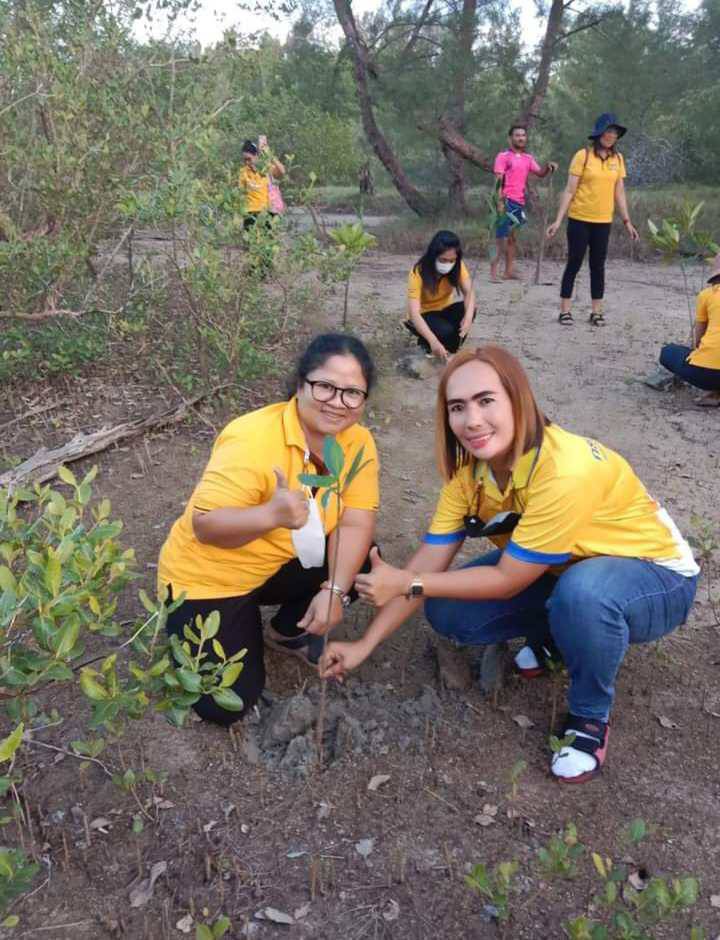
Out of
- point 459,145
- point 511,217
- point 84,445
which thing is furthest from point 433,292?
point 459,145

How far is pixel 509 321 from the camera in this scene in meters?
6.84

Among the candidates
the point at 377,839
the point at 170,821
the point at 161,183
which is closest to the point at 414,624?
the point at 377,839

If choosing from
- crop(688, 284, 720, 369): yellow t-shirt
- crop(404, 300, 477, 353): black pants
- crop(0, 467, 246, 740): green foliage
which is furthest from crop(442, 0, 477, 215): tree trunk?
crop(0, 467, 246, 740): green foliage

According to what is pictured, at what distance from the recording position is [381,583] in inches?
76.8

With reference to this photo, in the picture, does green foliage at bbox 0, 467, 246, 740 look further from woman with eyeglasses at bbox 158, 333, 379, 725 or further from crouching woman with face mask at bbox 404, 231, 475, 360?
crouching woman with face mask at bbox 404, 231, 475, 360

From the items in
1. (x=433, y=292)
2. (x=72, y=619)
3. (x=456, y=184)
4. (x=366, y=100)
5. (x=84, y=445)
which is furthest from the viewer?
(x=456, y=184)

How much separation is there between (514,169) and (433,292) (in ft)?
10.7

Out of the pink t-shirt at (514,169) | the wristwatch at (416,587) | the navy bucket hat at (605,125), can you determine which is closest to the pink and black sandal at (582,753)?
the wristwatch at (416,587)

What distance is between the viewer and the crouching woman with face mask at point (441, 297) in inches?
198

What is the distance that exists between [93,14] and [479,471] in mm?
3820

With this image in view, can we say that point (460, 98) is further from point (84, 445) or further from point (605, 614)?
point (605, 614)

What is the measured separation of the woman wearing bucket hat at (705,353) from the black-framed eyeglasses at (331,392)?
314 centimetres

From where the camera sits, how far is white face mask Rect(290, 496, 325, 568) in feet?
7.34

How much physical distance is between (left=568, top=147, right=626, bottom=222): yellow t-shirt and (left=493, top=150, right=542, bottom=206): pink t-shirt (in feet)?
5.92
